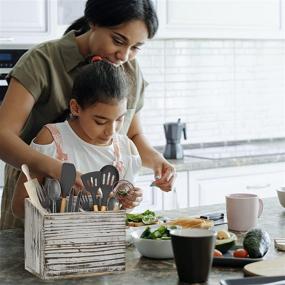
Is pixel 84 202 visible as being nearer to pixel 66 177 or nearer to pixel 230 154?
pixel 66 177

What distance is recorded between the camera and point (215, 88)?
468cm

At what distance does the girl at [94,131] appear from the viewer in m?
2.07

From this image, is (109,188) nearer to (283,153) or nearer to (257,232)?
(257,232)

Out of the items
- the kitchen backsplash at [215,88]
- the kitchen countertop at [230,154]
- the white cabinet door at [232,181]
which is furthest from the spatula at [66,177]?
the kitchen backsplash at [215,88]

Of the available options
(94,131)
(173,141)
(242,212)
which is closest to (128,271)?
(242,212)

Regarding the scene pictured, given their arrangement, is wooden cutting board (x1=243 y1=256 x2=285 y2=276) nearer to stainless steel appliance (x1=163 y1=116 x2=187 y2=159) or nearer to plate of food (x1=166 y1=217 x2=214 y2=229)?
plate of food (x1=166 y1=217 x2=214 y2=229)

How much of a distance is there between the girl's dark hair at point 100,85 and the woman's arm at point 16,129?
0.19 meters

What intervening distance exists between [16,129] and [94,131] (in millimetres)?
243

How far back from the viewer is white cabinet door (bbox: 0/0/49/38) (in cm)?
362

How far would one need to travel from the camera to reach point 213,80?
4.66 metres

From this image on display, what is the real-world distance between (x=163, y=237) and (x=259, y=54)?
130 inches

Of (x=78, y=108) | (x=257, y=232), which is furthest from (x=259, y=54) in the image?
(x=257, y=232)

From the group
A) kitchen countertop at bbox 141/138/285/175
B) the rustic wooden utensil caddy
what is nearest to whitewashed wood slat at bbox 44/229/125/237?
the rustic wooden utensil caddy

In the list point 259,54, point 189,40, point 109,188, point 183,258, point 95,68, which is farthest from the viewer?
point 259,54
